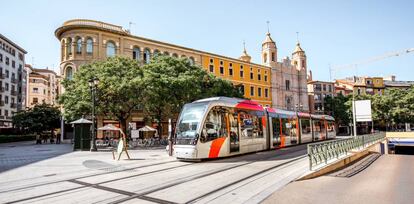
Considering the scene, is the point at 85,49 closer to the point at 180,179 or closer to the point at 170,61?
the point at 170,61

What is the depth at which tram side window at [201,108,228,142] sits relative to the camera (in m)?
12.9

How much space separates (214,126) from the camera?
13234mm

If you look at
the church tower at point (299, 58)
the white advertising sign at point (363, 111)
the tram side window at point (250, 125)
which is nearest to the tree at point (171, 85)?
the tram side window at point (250, 125)

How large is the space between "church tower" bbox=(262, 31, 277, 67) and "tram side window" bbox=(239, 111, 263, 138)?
1654 inches

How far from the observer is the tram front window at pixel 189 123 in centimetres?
1275

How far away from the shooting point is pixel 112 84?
22750 millimetres

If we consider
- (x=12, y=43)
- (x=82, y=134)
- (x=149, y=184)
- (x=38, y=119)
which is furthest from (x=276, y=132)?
(x=12, y=43)

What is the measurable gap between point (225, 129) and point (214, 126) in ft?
2.64

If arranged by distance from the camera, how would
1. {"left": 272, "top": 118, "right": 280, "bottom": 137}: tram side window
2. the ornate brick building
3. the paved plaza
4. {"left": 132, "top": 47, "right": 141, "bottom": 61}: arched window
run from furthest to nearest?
1. {"left": 132, "top": 47, "right": 141, "bottom": 61}: arched window
2. the ornate brick building
3. {"left": 272, "top": 118, "right": 280, "bottom": 137}: tram side window
4. the paved plaza

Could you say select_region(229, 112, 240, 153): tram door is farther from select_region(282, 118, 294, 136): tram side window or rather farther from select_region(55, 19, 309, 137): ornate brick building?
select_region(55, 19, 309, 137): ornate brick building

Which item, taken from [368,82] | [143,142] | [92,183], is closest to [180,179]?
[92,183]

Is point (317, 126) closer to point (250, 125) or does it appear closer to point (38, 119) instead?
point (250, 125)

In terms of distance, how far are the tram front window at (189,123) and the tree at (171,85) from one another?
994 cm

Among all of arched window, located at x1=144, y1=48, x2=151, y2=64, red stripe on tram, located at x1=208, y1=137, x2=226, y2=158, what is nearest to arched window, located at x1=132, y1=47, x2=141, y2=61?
arched window, located at x1=144, y1=48, x2=151, y2=64
